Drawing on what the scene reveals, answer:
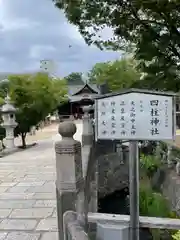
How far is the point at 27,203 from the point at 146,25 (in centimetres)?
366

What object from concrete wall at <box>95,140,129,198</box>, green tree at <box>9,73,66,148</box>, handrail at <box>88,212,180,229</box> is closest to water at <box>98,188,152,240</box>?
concrete wall at <box>95,140,129,198</box>

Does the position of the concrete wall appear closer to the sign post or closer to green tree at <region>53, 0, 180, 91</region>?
green tree at <region>53, 0, 180, 91</region>

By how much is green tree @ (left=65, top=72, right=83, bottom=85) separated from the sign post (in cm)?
5991

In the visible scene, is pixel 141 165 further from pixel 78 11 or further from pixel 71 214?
pixel 71 214

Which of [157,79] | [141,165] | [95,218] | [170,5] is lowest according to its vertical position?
[141,165]

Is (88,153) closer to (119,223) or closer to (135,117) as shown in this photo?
(119,223)

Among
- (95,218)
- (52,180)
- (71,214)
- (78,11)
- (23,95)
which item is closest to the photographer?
(71,214)

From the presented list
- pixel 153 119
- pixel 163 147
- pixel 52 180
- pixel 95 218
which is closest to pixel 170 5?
pixel 153 119

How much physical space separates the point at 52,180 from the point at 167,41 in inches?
155

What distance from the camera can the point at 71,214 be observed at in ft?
8.91

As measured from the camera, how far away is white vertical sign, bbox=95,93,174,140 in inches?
111

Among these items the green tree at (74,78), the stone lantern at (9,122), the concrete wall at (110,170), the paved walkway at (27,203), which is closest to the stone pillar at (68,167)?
the paved walkway at (27,203)

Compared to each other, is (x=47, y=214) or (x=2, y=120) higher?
(x=2, y=120)

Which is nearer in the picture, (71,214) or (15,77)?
(71,214)
